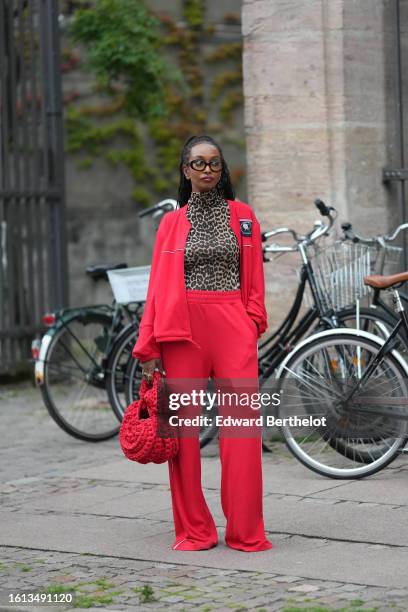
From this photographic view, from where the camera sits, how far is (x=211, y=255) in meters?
5.85

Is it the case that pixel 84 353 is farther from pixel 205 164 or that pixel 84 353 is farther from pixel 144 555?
pixel 205 164

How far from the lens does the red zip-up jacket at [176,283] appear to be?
19.0 ft

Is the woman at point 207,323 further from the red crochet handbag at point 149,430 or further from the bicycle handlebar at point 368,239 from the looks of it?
the bicycle handlebar at point 368,239

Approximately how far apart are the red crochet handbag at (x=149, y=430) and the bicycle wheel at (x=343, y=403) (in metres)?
1.46

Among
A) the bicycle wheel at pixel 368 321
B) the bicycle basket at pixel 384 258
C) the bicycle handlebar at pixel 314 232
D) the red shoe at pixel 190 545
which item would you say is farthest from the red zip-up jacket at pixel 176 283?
the bicycle basket at pixel 384 258

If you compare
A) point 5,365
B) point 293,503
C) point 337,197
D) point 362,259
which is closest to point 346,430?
point 293,503

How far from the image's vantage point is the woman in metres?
5.78

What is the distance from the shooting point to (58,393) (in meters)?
8.98

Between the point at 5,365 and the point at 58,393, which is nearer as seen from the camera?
the point at 58,393

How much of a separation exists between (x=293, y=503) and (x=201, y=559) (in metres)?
1.12

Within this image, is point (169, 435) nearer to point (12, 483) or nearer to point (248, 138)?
point (12, 483)

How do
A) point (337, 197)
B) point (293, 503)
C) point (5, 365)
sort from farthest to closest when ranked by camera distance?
point (5, 365) < point (337, 197) < point (293, 503)

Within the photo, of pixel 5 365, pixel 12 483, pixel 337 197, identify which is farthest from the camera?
pixel 5 365

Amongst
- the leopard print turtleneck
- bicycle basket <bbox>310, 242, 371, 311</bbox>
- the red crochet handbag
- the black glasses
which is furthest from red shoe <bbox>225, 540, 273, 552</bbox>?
bicycle basket <bbox>310, 242, 371, 311</bbox>
